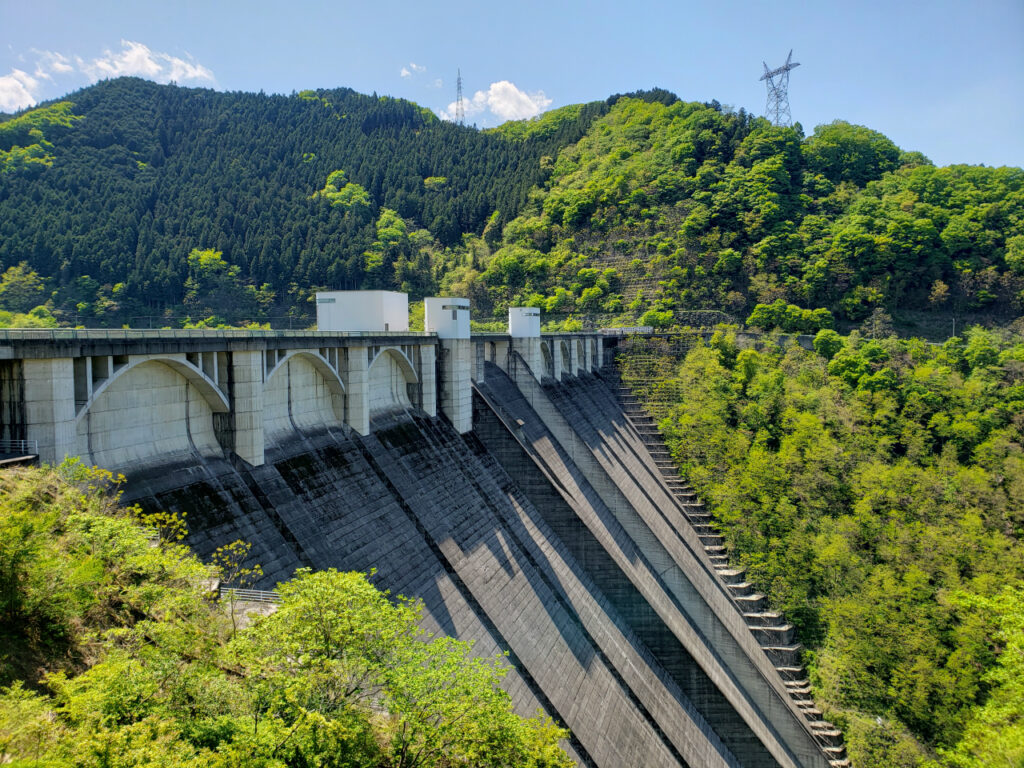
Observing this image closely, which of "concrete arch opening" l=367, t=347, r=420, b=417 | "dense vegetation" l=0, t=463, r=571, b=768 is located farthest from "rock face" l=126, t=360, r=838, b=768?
"dense vegetation" l=0, t=463, r=571, b=768

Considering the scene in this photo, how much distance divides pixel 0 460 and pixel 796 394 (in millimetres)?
44583

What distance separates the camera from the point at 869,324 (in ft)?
183

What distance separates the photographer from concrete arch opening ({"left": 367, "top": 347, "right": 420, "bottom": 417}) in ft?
Result: 67.7

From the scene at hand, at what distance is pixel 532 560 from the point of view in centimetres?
2030

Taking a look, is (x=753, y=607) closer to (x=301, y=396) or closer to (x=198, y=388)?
(x=301, y=396)

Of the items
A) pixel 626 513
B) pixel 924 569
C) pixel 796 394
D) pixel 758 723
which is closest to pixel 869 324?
pixel 796 394

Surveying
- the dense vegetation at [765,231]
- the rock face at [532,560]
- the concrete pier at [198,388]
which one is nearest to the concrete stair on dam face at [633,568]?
the rock face at [532,560]

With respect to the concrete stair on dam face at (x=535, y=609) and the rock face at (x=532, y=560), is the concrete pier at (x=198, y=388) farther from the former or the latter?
the concrete stair on dam face at (x=535, y=609)

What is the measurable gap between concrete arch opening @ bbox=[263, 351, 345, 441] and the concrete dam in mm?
64

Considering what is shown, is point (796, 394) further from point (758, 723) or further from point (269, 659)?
point (269, 659)

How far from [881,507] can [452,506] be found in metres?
27.6

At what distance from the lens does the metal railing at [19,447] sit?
9453 millimetres

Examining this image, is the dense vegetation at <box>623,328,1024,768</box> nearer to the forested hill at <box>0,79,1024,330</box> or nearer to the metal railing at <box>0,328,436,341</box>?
the forested hill at <box>0,79,1024,330</box>

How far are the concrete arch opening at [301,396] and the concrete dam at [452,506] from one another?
6 centimetres
